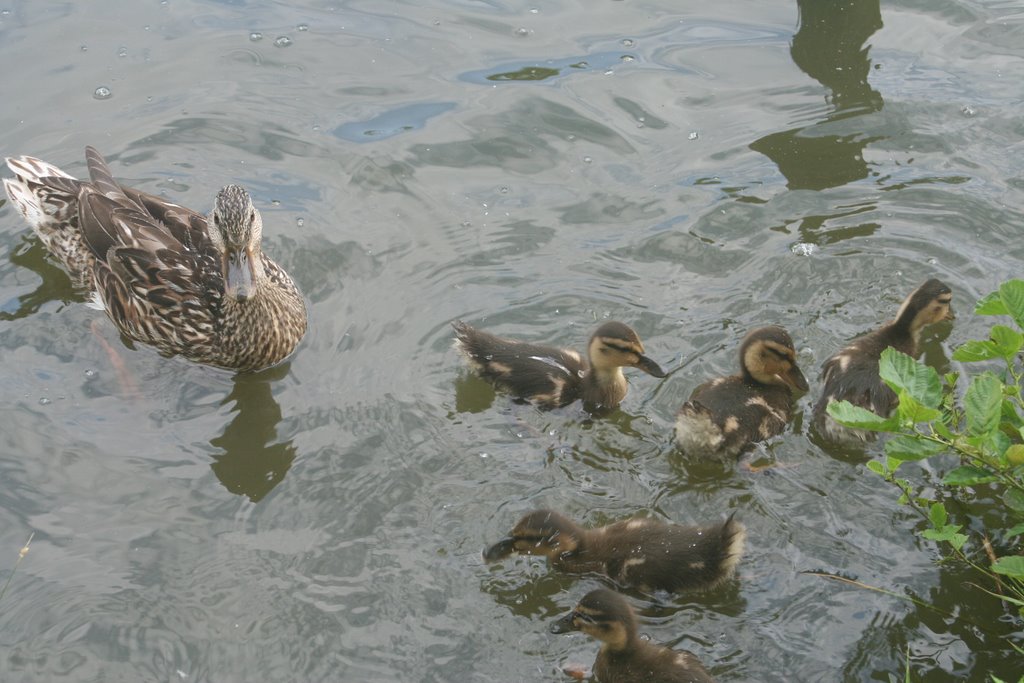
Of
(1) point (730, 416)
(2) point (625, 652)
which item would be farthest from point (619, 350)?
(2) point (625, 652)

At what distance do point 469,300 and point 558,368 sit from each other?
819 mm

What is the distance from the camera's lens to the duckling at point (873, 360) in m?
4.36

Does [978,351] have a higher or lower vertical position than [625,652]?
higher

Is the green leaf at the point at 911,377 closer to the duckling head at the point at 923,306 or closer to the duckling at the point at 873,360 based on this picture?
the duckling at the point at 873,360

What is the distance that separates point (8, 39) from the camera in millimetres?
7059

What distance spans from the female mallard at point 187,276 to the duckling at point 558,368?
98 cm

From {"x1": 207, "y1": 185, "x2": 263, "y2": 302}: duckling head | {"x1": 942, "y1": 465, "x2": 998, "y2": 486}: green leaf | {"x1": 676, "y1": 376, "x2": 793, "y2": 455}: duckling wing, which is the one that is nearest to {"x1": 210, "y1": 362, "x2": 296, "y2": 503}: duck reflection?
{"x1": 207, "y1": 185, "x2": 263, "y2": 302}: duckling head

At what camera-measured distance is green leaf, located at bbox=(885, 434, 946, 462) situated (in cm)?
319

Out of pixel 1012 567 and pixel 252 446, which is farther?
pixel 252 446

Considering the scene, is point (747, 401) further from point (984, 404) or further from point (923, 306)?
point (984, 404)

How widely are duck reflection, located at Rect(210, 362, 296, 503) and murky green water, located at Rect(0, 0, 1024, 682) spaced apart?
15mm

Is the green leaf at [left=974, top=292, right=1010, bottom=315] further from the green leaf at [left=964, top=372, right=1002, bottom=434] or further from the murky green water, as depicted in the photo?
the murky green water

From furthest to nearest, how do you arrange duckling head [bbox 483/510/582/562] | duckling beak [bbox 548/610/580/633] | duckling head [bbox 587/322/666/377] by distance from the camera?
1. duckling head [bbox 587/322/666/377]
2. duckling head [bbox 483/510/582/562]
3. duckling beak [bbox 548/610/580/633]

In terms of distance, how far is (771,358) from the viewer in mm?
4461
